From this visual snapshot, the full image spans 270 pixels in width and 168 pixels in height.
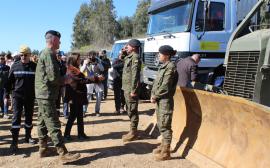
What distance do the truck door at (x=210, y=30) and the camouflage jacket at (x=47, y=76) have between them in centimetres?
431

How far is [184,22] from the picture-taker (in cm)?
980

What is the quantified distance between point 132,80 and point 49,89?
1.83m

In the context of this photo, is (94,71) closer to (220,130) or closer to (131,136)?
(131,136)

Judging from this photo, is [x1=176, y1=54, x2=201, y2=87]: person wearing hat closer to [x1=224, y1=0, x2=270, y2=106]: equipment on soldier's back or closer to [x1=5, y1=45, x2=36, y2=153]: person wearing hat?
[x1=224, y1=0, x2=270, y2=106]: equipment on soldier's back

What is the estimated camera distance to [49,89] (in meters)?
6.35

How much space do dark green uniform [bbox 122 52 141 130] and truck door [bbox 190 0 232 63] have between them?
2.46 m

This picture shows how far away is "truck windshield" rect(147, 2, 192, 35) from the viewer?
32.0 feet

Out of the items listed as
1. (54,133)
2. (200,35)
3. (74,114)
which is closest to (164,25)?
(200,35)

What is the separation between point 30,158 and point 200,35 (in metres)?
5.18

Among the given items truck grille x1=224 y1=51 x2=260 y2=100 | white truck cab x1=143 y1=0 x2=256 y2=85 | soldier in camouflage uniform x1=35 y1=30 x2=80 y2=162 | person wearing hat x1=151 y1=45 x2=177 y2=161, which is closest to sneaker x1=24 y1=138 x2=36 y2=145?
soldier in camouflage uniform x1=35 y1=30 x2=80 y2=162

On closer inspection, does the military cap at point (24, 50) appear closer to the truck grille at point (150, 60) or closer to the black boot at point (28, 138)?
the black boot at point (28, 138)

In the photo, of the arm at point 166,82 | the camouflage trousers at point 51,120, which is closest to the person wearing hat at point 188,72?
the arm at point 166,82

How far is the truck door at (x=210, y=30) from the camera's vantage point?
9.58 metres

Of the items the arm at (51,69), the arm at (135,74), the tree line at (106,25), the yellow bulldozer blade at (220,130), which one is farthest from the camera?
the tree line at (106,25)
